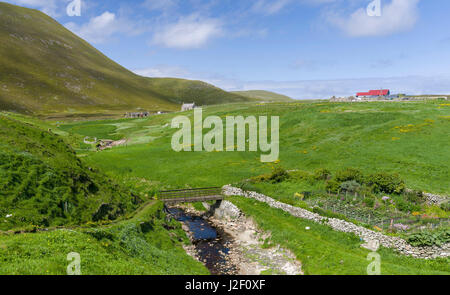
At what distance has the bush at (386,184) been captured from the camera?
38.2 m

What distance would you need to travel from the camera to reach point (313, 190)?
41.7 meters

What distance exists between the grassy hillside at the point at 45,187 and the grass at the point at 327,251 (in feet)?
59.8

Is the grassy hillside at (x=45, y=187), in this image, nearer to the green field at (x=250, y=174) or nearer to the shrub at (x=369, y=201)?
the green field at (x=250, y=174)

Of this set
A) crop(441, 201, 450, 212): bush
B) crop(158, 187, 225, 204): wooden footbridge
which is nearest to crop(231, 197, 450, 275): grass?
crop(158, 187, 225, 204): wooden footbridge

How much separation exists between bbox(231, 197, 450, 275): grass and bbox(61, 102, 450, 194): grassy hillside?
17.4m

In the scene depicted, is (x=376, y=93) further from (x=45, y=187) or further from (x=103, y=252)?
(x=103, y=252)

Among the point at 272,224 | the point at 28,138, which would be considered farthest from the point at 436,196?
the point at 28,138

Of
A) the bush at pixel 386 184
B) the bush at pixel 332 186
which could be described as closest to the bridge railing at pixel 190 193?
the bush at pixel 332 186

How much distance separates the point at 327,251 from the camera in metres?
26.4

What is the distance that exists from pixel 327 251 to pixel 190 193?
22.5m

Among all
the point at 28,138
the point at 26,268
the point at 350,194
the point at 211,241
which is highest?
the point at 28,138

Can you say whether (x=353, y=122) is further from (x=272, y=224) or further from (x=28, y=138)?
(x=28, y=138)
